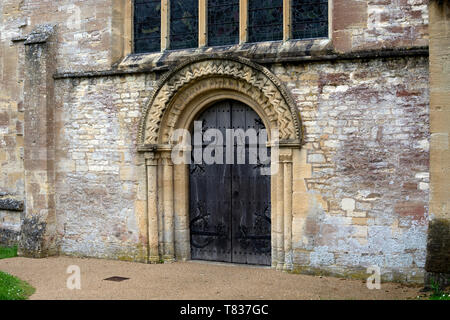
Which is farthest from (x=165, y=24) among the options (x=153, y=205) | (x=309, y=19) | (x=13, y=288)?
(x=13, y=288)

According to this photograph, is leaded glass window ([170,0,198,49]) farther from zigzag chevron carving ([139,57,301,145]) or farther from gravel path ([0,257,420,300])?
gravel path ([0,257,420,300])

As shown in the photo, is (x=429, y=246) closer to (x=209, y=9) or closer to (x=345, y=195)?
(x=345, y=195)

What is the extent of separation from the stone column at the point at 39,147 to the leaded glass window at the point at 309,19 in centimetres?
487

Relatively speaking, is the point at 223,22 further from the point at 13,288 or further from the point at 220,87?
the point at 13,288

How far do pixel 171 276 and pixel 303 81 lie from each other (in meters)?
3.79

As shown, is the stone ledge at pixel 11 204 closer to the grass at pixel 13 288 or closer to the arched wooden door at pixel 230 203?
the grass at pixel 13 288

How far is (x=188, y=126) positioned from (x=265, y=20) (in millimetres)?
2314

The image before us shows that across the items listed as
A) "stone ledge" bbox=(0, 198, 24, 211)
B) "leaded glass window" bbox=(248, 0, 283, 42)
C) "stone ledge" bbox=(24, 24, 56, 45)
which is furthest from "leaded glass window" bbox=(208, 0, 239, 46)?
"stone ledge" bbox=(0, 198, 24, 211)

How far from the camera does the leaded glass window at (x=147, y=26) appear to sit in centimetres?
1026

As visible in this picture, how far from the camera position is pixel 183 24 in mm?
10047

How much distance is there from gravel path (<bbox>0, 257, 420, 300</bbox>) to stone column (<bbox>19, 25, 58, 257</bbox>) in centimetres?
75

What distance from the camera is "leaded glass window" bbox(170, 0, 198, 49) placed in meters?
9.95

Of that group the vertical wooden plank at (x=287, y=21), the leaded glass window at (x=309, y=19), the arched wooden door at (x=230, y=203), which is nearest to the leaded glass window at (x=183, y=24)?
the arched wooden door at (x=230, y=203)

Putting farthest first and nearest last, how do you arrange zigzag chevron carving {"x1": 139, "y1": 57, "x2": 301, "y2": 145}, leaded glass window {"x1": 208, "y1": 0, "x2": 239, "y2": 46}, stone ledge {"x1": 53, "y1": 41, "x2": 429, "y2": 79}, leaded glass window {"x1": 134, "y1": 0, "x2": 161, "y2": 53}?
leaded glass window {"x1": 134, "y1": 0, "x2": 161, "y2": 53} → leaded glass window {"x1": 208, "y1": 0, "x2": 239, "y2": 46} → zigzag chevron carving {"x1": 139, "y1": 57, "x2": 301, "y2": 145} → stone ledge {"x1": 53, "y1": 41, "x2": 429, "y2": 79}
